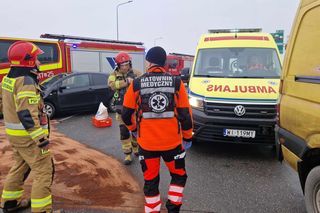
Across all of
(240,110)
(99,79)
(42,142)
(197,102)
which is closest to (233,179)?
(240,110)

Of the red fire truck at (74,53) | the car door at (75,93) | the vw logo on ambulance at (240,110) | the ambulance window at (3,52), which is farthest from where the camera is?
the red fire truck at (74,53)

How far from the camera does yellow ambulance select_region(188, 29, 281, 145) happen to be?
505cm

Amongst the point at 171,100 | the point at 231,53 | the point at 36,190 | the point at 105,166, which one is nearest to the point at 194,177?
the point at 105,166

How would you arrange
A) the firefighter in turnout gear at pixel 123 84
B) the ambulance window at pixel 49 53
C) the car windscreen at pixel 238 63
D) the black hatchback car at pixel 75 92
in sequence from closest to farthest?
the firefighter in turnout gear at pixel 123 84, the car windscreen at pixel 238 63, the black hatchback car at pixel 75 92, the ambulance window at pixel 49 53

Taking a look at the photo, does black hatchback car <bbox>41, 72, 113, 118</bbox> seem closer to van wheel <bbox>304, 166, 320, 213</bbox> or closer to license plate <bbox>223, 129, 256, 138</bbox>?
license plate <bbox>223, 129, 256, 138</bbox>

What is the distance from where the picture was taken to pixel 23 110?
2969 mm

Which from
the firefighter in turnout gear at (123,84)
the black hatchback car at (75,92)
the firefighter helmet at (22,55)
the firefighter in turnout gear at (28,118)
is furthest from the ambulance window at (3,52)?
the firefighter helmet at (22,55)

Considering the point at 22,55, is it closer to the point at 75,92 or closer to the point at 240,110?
the point at 240,110

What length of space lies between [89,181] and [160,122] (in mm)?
1947

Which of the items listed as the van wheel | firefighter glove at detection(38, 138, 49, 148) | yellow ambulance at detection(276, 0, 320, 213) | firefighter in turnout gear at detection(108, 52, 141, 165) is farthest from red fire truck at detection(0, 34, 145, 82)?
the van wheel

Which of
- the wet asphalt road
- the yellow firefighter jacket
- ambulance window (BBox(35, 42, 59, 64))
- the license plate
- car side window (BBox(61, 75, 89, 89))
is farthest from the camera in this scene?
ambulance window (BBox(35, 42, 59, 64))

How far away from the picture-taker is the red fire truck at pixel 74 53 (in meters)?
12.6

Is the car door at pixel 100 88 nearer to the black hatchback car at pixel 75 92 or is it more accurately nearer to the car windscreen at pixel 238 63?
the black hatchback car at pixel 75 92

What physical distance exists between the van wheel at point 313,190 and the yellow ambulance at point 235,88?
80.0 inches
